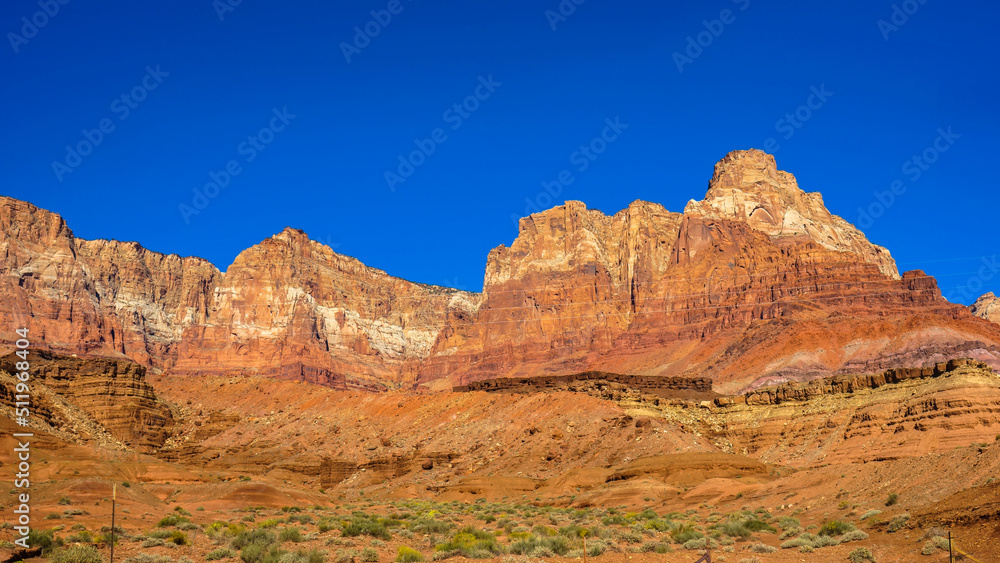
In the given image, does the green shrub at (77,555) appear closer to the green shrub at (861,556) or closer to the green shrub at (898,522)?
the green shrub at (861,556)

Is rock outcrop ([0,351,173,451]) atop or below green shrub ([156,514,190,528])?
atop

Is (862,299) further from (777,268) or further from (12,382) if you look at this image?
(12,382)

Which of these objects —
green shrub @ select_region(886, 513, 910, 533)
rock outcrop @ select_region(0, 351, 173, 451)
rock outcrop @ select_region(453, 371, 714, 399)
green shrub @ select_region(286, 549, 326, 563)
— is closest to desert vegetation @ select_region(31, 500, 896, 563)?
green shrub @ select_region(286, 549, 326, 563)

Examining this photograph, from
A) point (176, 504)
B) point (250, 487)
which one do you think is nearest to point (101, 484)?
point (176, 504)

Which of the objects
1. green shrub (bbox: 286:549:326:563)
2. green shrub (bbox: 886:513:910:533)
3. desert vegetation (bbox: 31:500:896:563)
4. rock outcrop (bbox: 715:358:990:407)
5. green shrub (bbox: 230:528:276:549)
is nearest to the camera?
green shrub (bbox: 286:549:326:563)

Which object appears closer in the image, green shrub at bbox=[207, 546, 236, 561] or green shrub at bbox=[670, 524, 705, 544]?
green shrub at bbox=[207, 546, 236, 561]

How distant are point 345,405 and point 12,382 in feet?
101

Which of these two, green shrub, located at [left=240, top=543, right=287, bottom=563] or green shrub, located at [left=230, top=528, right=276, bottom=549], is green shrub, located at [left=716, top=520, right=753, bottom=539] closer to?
green shrub, located at [left=230, top=528, right=276, bottom=549]

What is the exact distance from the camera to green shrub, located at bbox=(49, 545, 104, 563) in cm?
2202

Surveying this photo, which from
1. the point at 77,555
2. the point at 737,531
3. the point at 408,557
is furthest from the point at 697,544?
the point at 77,555

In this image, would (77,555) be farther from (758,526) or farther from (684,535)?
(758,526)

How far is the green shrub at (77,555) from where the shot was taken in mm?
22016

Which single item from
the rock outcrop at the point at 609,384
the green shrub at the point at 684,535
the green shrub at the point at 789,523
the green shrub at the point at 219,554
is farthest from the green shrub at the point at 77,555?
the rock outcrop at the point at 609,384

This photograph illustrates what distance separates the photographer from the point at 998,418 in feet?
188
